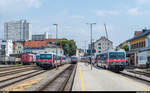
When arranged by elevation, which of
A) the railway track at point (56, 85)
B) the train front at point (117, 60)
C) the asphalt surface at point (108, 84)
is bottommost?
the railway track at point (56, 85)

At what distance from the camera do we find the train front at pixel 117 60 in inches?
1203

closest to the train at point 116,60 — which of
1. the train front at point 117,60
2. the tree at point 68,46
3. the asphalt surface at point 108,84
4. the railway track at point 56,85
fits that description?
the train front at point 117,60

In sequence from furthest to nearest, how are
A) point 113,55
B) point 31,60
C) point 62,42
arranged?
point 62,42, point 31,60, point 113,55

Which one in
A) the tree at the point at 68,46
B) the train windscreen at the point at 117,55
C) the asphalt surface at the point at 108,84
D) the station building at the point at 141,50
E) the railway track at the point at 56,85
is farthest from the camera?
the tree at the point at 68,46

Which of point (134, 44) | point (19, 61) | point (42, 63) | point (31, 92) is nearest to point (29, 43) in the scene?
point (19, 61)

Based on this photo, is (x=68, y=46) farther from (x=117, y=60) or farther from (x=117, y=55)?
(x=117, y=60)

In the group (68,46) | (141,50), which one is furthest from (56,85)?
(68,46)

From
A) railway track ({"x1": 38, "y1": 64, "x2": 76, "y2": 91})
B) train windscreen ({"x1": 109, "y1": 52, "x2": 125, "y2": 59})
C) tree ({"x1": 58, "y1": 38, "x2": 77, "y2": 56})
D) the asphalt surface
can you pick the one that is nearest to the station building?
train windscreen ({"x1": 109, "y1": 52, "x2": 125, "y2": 59})

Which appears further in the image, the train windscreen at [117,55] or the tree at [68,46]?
the tree at [68,46]

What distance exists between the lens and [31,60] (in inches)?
2798

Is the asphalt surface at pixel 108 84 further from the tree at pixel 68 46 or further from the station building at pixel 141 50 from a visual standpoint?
the tree at pixel 68 46

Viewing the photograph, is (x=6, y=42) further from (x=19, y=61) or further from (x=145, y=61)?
(x=145, y=61)

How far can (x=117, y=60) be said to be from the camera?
1211 inches

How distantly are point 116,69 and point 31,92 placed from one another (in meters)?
20.1
